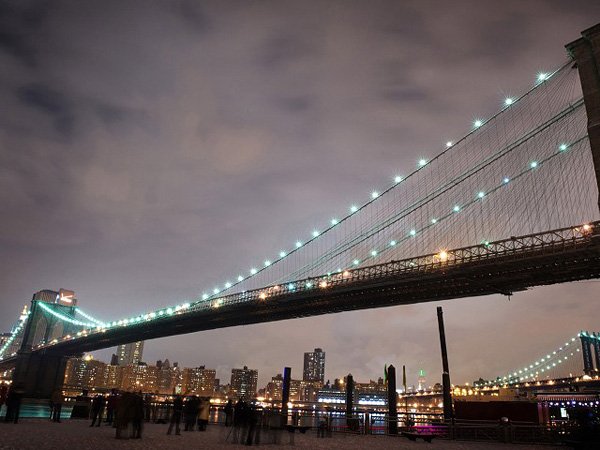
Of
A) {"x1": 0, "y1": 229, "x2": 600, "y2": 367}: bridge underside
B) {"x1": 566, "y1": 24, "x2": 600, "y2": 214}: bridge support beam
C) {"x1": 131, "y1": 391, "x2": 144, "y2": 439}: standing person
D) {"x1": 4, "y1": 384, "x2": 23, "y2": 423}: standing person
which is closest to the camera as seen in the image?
{"x1": 131, "y1": 391, "x2": 144, "y2": 439}: standing person

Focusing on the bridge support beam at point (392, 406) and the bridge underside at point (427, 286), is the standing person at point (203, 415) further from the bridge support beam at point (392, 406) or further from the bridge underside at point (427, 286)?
the bridge underside at point (427, 286)

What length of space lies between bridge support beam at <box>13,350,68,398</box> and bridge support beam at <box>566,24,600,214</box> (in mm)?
89416

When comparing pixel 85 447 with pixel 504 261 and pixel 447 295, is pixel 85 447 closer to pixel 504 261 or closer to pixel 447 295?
pixel 504 261

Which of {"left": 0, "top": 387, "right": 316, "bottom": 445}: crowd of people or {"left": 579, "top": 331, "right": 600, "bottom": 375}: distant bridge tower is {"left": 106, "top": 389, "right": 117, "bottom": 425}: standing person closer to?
{"left": 0, "top": 387, "right": 316, "bottom": 445}: crowd of people

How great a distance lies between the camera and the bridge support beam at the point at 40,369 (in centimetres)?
8500

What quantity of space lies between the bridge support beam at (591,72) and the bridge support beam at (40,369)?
89416mm

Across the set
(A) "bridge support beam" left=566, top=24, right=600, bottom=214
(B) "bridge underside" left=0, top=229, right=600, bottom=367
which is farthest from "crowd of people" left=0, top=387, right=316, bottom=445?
(B) "bridge underside" left=0, top=229, right=600, bottom=367

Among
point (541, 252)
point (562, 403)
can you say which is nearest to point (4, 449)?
point (541, 252)

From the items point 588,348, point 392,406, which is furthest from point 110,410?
point 588,348

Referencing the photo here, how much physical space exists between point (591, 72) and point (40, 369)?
95.5 m

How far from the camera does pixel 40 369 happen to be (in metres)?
87.2

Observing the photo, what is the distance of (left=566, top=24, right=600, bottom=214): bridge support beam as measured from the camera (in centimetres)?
2636

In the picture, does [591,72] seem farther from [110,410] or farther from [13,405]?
[13,405]

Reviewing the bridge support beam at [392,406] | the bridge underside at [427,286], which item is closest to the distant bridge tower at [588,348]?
the bridge underside at [427,286]
